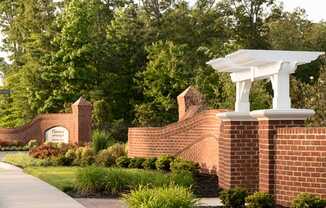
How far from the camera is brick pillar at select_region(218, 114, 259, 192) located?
14.5 meters

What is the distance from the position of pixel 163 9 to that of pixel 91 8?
7289mm

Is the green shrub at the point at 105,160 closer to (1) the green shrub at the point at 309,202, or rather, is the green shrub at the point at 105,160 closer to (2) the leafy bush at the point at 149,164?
(2) the leafy bush at the point at 149,164

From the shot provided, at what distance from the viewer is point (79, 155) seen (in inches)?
1086

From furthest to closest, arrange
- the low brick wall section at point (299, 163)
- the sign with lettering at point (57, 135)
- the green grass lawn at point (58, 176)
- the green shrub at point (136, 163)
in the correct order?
the sign with lettering at point (57, 135) < the green shrub at point (136, 163) < the green grass lawn at point (58, 176) < the low brick wall section at point (299, 163)

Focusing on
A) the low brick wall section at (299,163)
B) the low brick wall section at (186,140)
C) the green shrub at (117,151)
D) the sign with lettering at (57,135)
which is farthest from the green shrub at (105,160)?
the sign with lettering at (57,135)

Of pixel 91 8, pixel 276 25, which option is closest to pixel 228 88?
pixel 91 8

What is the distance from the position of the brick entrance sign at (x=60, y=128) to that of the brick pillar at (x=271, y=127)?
24.9 meters

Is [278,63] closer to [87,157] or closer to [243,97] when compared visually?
[243,97]

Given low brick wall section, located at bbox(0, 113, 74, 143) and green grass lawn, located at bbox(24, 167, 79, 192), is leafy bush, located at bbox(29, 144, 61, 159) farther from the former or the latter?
low brick wall section, located at bbox(0, 113, 74, 143)

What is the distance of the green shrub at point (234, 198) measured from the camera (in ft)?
41.2

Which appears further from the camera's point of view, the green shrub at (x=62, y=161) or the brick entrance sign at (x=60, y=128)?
the brick entrance sign at (x=60, y=128)

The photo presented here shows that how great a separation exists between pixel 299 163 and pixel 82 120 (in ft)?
93.4

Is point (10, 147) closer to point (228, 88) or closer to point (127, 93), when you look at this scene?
point (127, 93)

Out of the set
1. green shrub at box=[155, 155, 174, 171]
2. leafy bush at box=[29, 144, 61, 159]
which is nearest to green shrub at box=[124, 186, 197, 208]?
green shrub at box=[155, 155, 174, 171]
